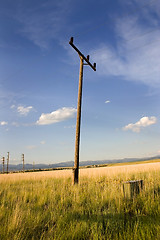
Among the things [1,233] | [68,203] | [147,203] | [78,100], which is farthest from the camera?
[78,100]

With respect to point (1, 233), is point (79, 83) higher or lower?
higher

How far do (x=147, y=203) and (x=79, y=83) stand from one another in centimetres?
718

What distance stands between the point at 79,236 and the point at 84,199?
252 centimetres

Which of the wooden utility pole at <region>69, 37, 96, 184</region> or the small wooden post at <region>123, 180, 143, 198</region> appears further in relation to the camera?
the wooden utility pole at <region>69, 37, 96, 184</region>

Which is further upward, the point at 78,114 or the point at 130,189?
the point at 78,114

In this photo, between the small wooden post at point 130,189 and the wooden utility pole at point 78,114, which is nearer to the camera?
the small wooden post at point 130,189

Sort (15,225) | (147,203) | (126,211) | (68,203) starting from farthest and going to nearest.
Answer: (68,203)
(147,203)
(126,211)
(15,225)

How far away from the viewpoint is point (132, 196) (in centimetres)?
491

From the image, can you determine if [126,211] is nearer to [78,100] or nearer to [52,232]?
[52,232]

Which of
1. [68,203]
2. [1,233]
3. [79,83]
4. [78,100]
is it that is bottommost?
[68,203]

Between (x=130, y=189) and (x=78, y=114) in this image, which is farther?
(x=78, y=114)

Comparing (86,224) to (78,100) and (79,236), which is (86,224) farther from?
(78,100)

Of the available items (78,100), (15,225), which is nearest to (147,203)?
(15,225)

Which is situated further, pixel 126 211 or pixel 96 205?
pixel 96 205
